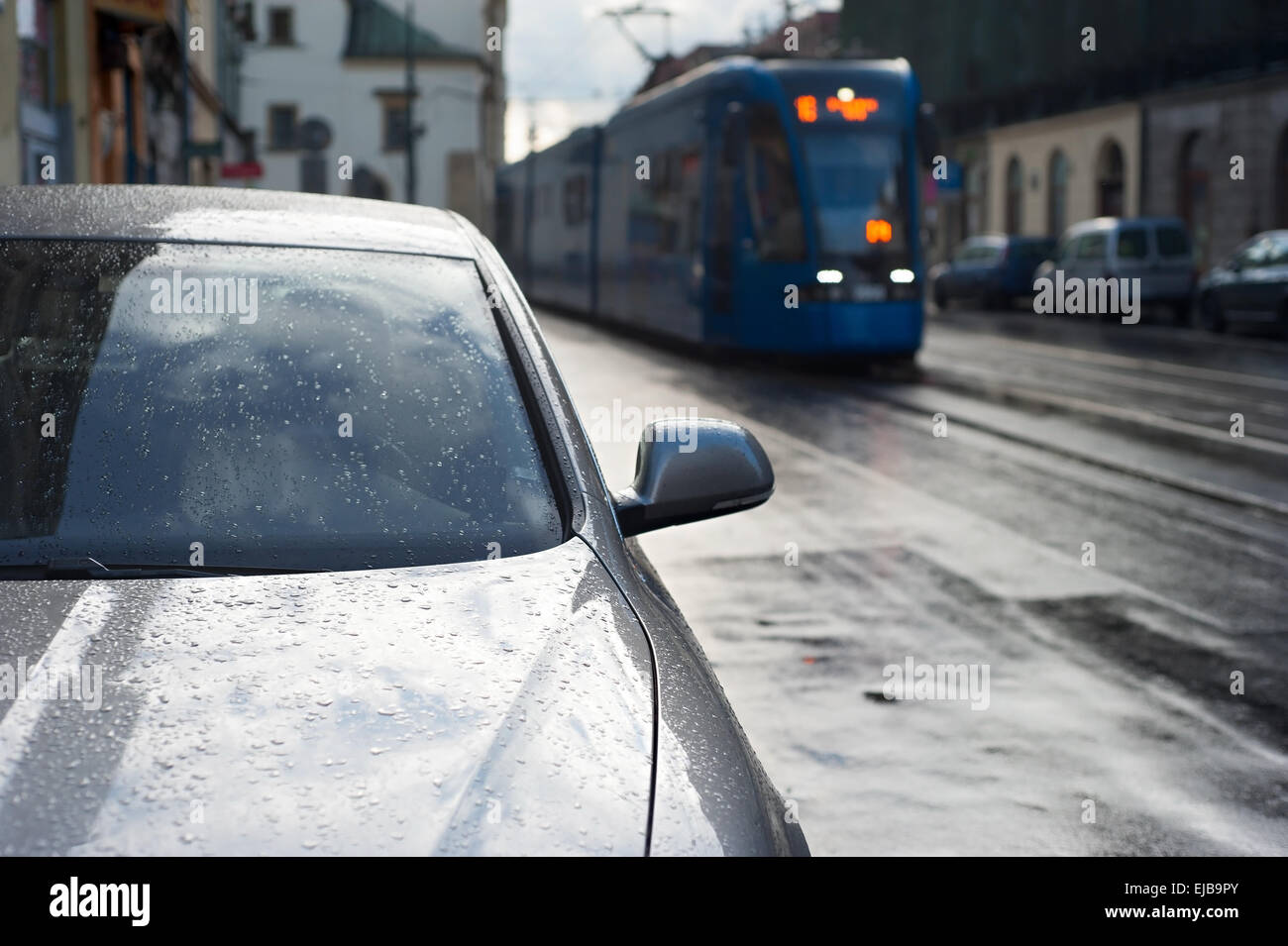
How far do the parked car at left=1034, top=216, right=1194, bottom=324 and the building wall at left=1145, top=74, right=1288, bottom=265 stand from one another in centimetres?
511

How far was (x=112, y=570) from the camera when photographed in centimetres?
239

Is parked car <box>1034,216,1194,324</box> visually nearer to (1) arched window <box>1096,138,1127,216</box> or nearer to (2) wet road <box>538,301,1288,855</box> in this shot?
(1) arched window <box>1096,138,1127,216</box>

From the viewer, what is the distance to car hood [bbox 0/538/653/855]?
170cm

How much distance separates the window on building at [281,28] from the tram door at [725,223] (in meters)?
55.9

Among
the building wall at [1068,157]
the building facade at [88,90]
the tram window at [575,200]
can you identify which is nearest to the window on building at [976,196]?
the building wall at [1068,157]

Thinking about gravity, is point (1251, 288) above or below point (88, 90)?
below

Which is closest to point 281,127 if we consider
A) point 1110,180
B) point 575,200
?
point 1110,180

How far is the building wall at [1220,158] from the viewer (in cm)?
3609

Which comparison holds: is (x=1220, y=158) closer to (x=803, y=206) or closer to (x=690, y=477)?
(x=803, y=206)

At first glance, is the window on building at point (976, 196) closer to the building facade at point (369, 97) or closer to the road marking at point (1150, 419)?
the building facade at point (369, 97)

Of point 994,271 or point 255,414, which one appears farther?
point 994,271

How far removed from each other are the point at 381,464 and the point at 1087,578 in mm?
5489

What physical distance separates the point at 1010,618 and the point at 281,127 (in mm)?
67002
